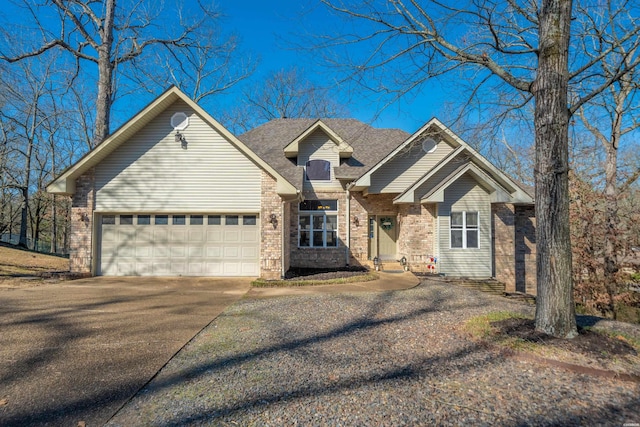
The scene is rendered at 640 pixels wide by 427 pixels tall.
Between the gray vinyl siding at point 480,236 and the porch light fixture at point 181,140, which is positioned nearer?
the porch light fixture at point 181,140

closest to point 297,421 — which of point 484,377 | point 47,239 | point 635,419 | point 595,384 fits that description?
point 484,377

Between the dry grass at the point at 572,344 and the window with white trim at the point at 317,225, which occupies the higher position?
the window with white trim at the point at 317,225

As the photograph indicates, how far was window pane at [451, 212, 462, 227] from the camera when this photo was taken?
12266 millimetres

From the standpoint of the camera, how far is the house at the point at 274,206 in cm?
1064

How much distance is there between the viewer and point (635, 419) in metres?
3.00

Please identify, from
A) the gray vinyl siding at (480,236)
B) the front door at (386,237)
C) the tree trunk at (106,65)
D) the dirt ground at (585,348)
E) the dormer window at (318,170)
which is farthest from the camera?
the front door at (386,237)

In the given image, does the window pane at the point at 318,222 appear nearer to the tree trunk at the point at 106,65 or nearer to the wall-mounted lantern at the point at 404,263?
the wall-mounted lantern at the point at 404,263

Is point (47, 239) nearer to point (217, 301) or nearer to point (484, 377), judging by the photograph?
point (217, 301)

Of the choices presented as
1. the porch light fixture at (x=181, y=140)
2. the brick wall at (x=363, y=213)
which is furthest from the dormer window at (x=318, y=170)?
the porch light fixture at (x=181, y=140)

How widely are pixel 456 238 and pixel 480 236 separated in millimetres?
896

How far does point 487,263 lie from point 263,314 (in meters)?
9.26

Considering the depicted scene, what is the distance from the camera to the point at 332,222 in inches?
549

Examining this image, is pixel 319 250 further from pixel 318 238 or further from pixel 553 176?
pixel 553 176

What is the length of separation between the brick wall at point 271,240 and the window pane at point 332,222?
3651mm
